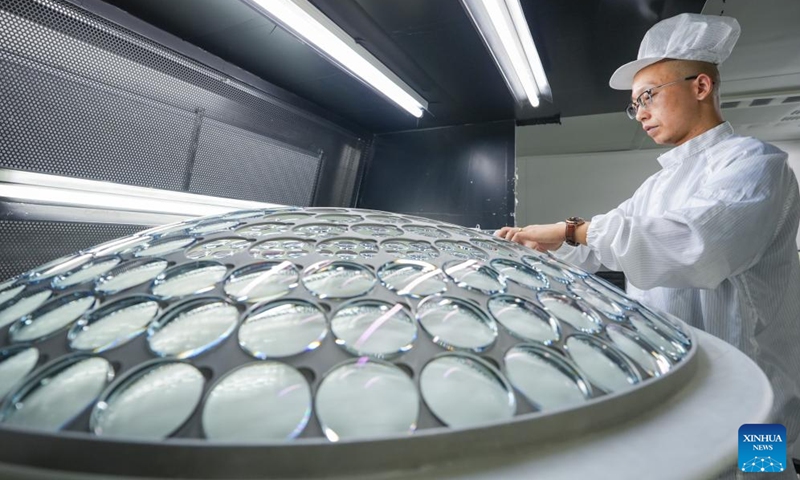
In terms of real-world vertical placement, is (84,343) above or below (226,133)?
below

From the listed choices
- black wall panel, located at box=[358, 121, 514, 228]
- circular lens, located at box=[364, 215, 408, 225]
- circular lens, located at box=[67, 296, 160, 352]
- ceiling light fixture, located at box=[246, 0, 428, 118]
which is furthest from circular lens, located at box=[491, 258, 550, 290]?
black wall panel, located at box=[358, 121, 514, 228]

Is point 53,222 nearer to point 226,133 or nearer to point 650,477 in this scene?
point 226,133

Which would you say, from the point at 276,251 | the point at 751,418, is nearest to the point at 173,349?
the point at 276,251

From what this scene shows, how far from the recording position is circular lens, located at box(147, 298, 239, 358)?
1.03 feet

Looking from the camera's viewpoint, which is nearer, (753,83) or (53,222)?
(53,222)

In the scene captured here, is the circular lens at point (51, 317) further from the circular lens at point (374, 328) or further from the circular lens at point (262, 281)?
the circular lens at point (374, 328)

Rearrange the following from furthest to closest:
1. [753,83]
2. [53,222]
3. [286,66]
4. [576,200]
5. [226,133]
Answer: [576,200] < [753,83] < [286,66] < [226,133] < [53,222]

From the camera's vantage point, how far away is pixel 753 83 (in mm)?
2316

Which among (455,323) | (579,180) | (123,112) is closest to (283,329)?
(455,323)

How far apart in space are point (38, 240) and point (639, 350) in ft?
4.85

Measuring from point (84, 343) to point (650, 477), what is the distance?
19.4 inches

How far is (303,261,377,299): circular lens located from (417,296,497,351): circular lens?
0.08 metres

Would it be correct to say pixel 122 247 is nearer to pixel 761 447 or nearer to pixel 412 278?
pixel 412 278

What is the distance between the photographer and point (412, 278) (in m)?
0.46
